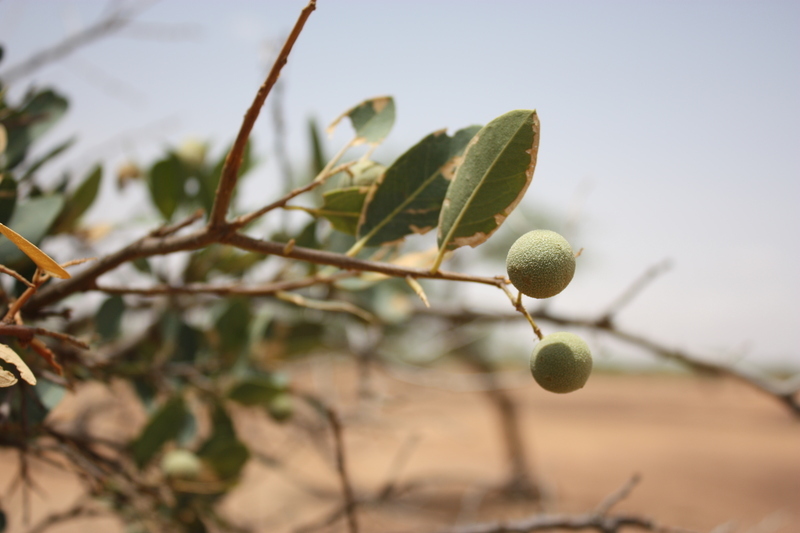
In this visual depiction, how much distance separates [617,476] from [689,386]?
359 inches

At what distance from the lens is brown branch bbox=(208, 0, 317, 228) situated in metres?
0.41

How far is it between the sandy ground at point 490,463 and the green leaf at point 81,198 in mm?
678

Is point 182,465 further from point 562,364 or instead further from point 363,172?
point 562,364

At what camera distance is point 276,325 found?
141 centimetres

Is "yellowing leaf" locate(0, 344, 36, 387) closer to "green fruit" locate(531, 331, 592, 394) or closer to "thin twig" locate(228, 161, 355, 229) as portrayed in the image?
"thin twig" locate(228, 161, 355, 229)

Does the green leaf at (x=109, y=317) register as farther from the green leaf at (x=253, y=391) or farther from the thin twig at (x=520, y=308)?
the thin twig at (x=520, y=308)

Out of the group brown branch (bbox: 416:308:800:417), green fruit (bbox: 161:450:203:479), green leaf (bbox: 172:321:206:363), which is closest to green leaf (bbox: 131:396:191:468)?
green fruit (bbox: 161:450:203:479)

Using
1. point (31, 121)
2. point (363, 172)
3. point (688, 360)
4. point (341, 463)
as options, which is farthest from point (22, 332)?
point (688, 360)

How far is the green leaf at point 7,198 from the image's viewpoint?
687 mm

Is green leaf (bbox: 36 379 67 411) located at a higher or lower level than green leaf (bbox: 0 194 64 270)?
lower

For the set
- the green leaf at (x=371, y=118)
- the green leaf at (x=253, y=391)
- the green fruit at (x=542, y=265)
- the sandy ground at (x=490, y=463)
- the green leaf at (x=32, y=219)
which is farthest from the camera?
the sandy ground at (x=490, y=463)

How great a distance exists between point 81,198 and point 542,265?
0.86 m

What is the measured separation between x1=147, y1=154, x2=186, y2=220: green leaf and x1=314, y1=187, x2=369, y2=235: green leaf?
0.64 m

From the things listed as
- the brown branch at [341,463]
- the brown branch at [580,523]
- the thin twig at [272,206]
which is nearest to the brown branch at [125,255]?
the thin twig at [272,206]
